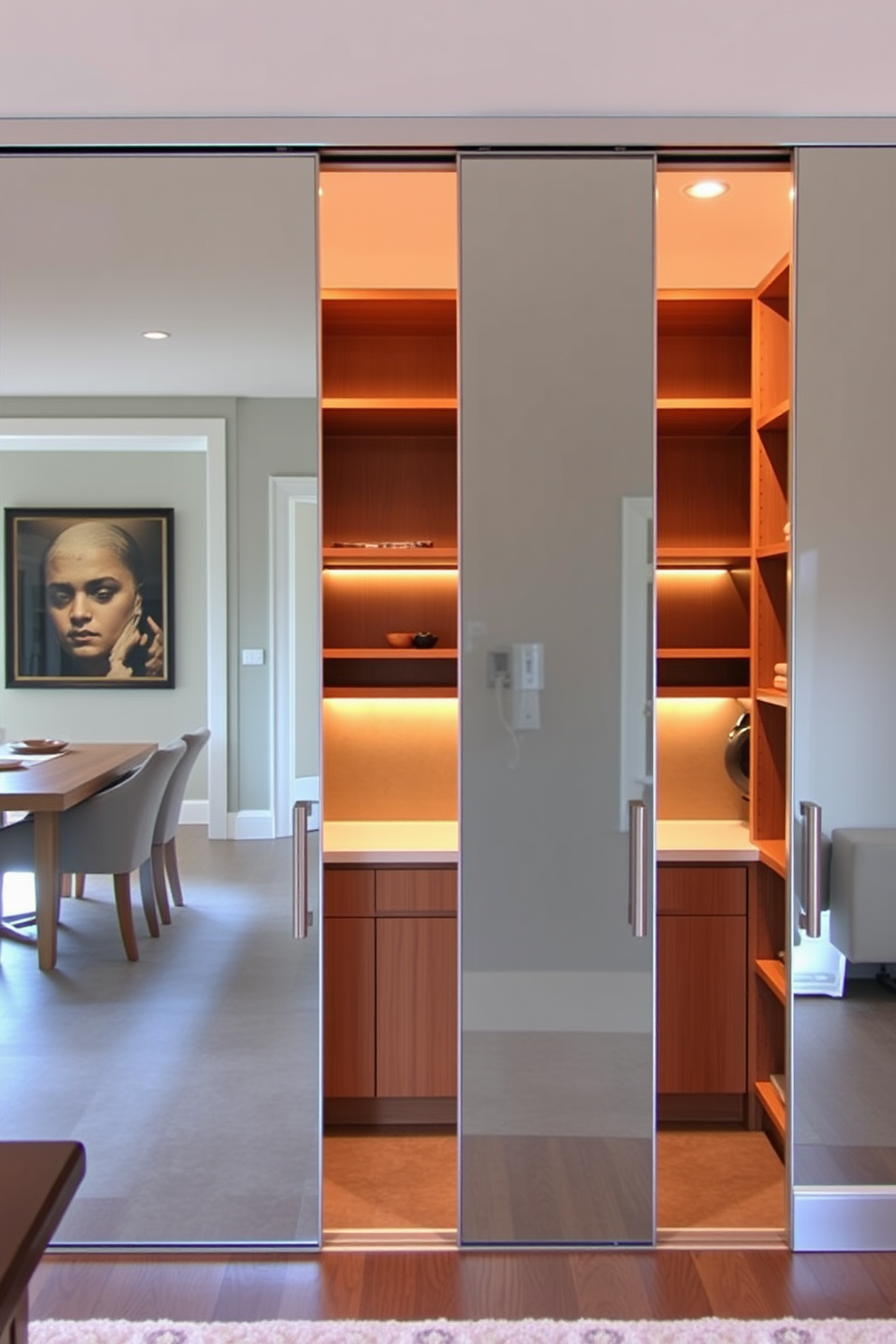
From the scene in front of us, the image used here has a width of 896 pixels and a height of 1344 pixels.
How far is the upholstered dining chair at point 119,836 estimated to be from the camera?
2686 millimetres

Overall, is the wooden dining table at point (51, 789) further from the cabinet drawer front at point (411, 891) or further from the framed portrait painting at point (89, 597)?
the cabinet drawer front at point (411, 891)

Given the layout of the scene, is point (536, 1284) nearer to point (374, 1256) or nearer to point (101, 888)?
point (374, 1256)

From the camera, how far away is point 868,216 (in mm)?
2703

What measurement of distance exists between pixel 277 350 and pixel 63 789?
1194mm

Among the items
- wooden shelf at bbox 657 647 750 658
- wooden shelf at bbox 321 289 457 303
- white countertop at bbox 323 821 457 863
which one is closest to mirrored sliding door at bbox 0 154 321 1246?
white countertop at bbox 323 821 457 863

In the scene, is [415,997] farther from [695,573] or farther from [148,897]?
[695,573]

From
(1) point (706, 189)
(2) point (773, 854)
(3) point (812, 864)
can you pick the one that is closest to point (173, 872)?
(3) point (812, 864)

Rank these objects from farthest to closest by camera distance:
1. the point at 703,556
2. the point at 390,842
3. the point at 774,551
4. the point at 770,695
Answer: the point at 703,556 < the point at 390,842 < the point at 770,695 < the point at 774,551

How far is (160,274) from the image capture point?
8.93ft

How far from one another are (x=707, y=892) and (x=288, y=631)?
1499mm

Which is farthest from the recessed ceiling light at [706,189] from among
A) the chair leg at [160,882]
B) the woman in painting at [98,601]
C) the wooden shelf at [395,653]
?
the chair leg at [160,882]

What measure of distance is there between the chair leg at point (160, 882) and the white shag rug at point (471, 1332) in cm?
89

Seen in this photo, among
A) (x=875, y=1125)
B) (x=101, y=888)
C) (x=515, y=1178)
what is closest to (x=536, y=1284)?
(x=515, y=1178)

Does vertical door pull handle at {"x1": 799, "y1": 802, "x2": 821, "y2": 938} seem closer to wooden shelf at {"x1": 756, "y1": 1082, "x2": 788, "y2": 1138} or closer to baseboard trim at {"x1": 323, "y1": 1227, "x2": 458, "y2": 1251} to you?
wooden shelf at {"x1": 756, "y1": 1082, "x2": 788, "y2": 1138}
